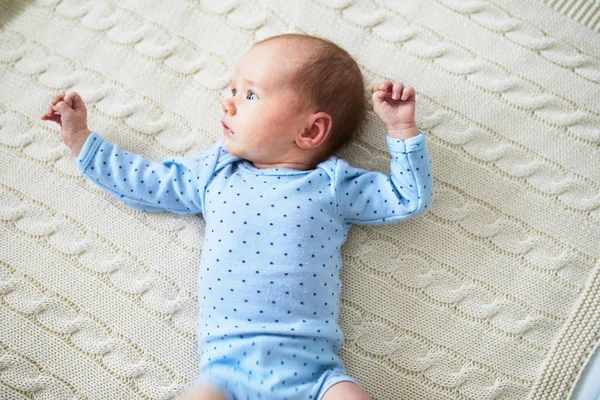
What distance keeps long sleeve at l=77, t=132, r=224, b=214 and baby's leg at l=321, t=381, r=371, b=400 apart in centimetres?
48

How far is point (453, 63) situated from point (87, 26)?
930 mm

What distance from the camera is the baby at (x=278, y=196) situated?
103 cm

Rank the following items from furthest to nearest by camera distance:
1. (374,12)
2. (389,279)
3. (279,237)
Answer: (374,12) < (389,279) < (279,237)

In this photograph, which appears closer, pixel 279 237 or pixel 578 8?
pixel 279 237

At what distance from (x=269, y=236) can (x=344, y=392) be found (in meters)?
0.34

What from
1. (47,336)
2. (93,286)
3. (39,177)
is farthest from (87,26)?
(47,336)

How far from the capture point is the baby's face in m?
1.10

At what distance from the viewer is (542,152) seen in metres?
1.23

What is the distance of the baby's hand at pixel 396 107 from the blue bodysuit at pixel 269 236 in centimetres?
4

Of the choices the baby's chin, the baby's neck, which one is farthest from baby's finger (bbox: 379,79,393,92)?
the baby's chin

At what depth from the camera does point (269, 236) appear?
1.08 metres

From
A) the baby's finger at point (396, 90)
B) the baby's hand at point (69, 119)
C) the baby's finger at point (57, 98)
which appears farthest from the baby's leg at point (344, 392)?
the baby's finger at point (57, 98)

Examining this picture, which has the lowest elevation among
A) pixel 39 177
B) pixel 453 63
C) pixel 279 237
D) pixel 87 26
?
pixel 39 177

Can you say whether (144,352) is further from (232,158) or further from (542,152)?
(542,152)
